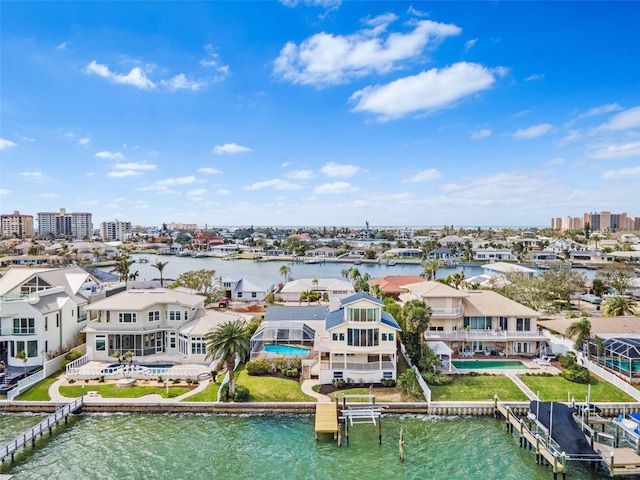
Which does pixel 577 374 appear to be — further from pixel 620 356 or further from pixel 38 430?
pixel 38 430

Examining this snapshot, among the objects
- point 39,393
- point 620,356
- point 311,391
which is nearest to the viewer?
point 39,393

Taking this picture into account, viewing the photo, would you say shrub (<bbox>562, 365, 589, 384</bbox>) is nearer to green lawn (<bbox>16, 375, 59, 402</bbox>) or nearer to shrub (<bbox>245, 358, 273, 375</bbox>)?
shrub (<bbox>245, 358, 273, 375</bbox>)

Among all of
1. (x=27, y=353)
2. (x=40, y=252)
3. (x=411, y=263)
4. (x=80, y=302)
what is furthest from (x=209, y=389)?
(x=40, y=252)

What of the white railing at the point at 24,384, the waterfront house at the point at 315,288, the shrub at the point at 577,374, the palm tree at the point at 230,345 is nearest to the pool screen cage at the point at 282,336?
the palm tree at the point at 230,345

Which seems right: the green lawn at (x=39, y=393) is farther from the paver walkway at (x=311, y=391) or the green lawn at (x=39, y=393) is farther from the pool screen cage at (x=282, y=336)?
the paver walkway at (x=311, y=391)

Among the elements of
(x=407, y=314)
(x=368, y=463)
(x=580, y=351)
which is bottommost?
(x=368, y=463)

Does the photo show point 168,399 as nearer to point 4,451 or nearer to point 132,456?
point 132,456

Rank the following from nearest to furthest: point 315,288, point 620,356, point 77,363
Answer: point 620,356 → point 77,363 → point 315,288

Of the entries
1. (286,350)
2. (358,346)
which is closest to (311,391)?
(358,346)

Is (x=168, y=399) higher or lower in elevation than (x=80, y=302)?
lower
